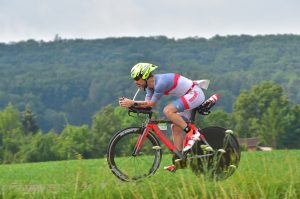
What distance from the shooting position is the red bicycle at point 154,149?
12.1m

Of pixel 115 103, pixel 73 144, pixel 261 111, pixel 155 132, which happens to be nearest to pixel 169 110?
pixel 155 132

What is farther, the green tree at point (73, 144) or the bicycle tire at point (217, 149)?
the green tree at point (73, 144)

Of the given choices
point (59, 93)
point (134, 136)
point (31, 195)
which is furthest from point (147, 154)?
point (59, 93)

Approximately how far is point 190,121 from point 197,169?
703 mm

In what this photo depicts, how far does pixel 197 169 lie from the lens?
39.1 feet

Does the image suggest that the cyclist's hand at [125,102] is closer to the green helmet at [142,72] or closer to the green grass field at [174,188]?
the green helmet at [142,72]

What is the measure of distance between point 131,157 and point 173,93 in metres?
1.04

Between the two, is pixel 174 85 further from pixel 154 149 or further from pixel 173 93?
pixel 154 149

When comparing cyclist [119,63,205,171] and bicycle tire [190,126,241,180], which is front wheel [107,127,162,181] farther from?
bicycle tire [190,126,241,180]

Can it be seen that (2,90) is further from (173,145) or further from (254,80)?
(173,145)

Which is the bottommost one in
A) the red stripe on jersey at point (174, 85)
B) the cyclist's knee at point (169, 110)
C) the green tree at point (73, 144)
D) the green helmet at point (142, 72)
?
the green tree at point (73, 144)

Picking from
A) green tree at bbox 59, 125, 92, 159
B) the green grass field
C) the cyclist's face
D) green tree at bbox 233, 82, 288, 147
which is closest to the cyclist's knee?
the cyclist's face

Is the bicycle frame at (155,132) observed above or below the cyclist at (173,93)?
below

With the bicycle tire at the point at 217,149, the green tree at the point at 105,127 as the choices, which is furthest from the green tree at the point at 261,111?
the bicycle tire at the point at 217,149
